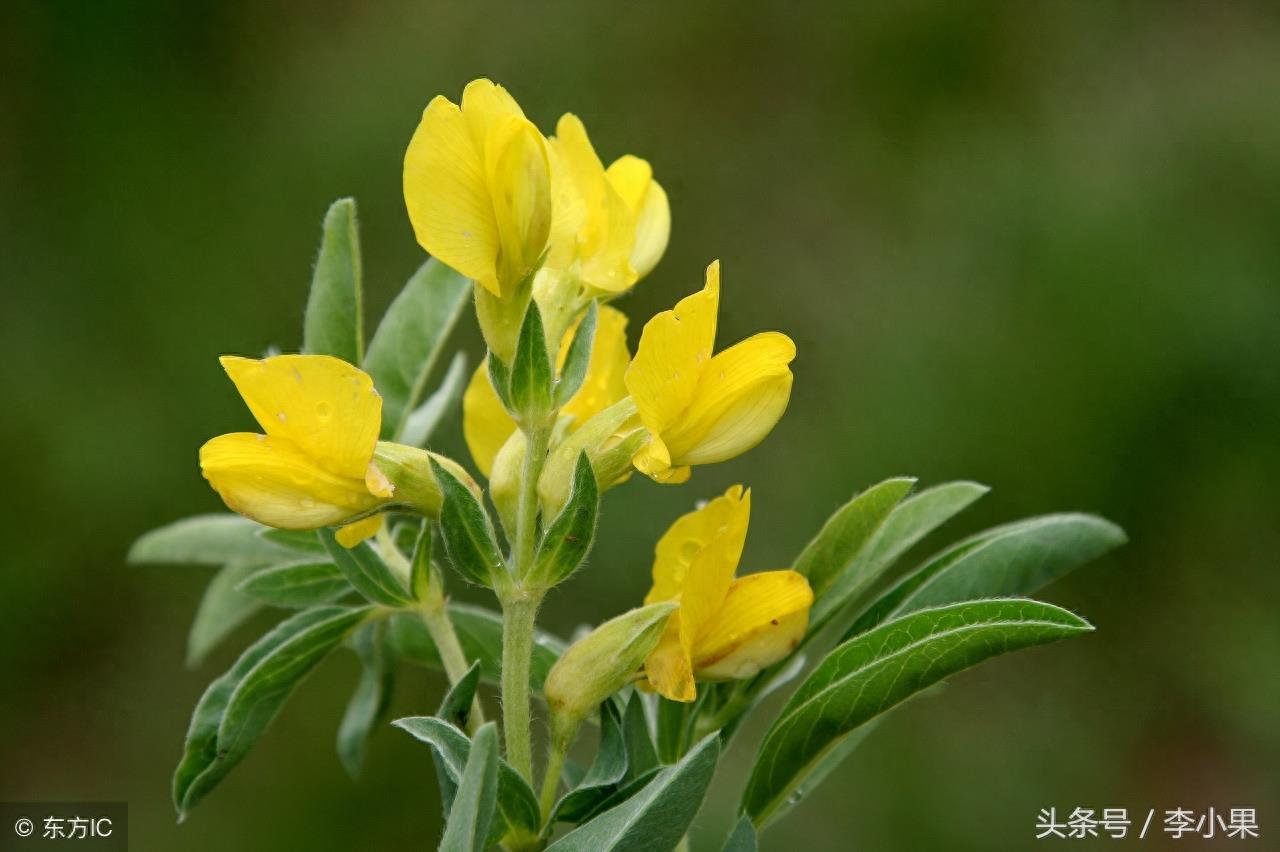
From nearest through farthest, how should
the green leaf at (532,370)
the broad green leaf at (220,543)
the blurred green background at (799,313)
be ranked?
the green leaf at (532,370) → the broad green leaf at (220,543) → the blurred green background at (799,313)

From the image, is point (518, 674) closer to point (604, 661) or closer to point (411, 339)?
point (604, 661)

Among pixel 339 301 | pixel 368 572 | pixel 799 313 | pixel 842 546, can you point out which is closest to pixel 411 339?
pixel 339 301

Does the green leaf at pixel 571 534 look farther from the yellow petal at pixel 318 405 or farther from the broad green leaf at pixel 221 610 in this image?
the broad green leaf at pixel 221 610

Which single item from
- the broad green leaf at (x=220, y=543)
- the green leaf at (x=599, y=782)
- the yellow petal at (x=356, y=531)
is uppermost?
the yellow petal at (x=356, y=531)

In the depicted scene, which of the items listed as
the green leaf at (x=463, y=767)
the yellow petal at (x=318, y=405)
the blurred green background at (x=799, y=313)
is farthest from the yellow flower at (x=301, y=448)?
the blurred green background at (x=799, y=313)

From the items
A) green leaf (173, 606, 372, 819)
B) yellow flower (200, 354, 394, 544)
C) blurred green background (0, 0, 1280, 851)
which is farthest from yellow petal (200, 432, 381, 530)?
blurred green background (0, 0, 1280, 851)

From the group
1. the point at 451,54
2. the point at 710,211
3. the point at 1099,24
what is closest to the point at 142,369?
the point at 451,54

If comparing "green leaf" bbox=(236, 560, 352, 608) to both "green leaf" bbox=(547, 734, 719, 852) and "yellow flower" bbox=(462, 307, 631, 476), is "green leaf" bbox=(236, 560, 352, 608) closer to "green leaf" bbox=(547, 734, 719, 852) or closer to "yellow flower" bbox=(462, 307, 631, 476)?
"yellow flower" bbox=(462, 307, 631, 476)
